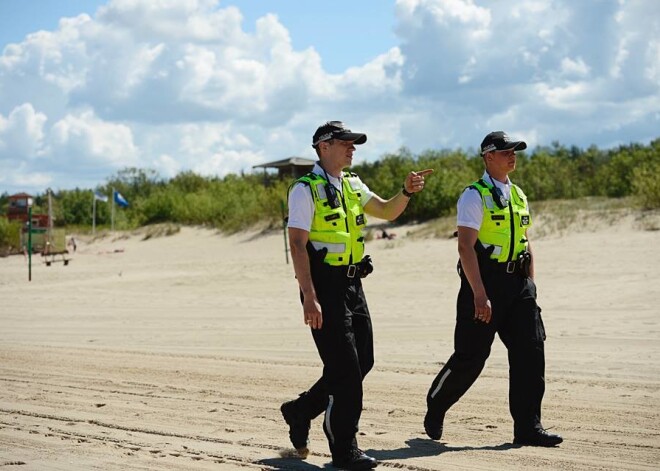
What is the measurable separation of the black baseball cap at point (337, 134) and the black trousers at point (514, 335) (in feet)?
4.10

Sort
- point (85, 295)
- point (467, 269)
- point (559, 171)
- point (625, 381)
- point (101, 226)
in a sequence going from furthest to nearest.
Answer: point (101, 226) < point (559, 171) < point (85, 295) < point (625, 381) < point (467, 269)

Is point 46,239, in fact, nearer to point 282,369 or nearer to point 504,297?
point 282,369

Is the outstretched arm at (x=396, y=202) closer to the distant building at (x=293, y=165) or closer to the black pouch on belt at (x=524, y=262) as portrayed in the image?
the black pouch on belt at (x=524, y=262)

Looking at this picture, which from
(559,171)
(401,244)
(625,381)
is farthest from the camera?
(559,171)

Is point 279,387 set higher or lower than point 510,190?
lower

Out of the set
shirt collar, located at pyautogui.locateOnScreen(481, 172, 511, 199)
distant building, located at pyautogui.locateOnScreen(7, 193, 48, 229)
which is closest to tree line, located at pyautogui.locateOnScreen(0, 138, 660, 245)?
distant building, located at pyautogui.locateOnScreen(7, 193, 48, 229)

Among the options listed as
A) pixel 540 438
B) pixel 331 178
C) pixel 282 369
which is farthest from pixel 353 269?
pixel 282 369

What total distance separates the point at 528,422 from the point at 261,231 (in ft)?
91.9

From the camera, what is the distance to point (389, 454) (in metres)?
6.74

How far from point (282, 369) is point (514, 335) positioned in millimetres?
4284

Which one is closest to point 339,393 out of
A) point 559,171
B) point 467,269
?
point 467,269

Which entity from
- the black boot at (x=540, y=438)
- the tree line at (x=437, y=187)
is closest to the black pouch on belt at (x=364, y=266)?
the black boot at (x=540, y=438)

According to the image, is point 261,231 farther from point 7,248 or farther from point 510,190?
point 510,190

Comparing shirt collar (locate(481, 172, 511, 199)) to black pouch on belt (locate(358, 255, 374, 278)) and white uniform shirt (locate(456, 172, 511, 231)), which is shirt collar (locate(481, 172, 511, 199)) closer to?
white uniform shirt (locate(456, 172, 511, 231))
